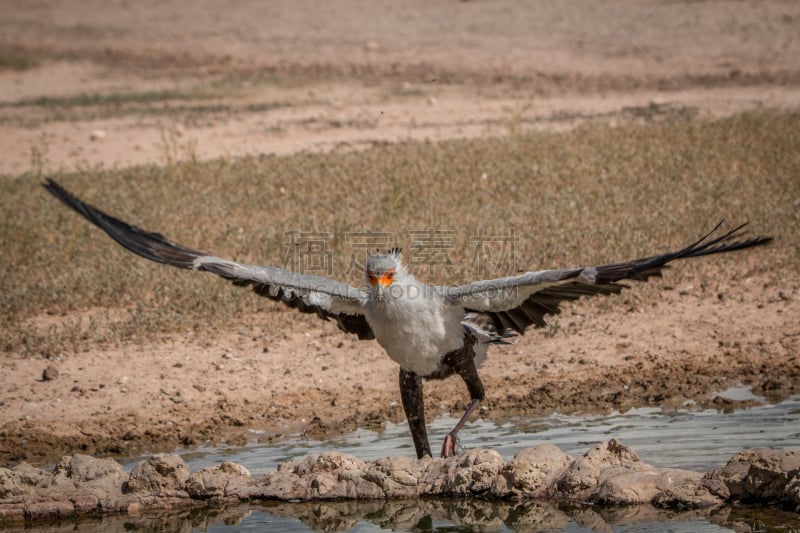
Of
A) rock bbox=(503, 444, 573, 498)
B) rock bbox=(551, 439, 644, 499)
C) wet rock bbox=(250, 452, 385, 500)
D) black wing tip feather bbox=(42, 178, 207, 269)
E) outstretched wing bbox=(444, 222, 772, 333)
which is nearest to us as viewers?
outstretched wing bbox=(444, 222, 772, 333)

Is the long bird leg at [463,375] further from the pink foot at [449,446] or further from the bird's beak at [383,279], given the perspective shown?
the bird's beak at [383,279]

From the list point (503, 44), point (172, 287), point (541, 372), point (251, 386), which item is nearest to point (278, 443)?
point (251, 386)

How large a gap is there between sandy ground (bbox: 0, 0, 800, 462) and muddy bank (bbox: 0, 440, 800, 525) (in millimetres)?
1280

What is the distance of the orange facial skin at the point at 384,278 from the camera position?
667cm

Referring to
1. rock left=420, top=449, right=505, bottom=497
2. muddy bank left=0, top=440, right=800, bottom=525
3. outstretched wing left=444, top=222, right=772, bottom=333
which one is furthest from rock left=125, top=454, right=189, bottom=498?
outstretched wing left=444, top=222, right=772, bottom=333

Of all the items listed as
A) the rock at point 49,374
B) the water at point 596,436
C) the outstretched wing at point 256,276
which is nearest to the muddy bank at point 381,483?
the water at point 596,436

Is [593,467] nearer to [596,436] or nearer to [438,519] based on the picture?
[438,519]

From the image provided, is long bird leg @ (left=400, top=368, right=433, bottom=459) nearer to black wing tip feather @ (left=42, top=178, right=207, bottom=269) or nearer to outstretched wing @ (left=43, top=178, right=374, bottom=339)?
outstretched wing @ (left=43, top=178, right=374, bottom=339)

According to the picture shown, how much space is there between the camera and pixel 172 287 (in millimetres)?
10312

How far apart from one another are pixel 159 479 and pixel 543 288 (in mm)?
2517

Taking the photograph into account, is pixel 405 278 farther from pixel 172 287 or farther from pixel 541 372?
pixel 172 287

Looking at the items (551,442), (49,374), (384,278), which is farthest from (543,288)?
(49,374)

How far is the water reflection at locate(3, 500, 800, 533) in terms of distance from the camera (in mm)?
5848

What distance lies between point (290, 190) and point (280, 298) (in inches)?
247
